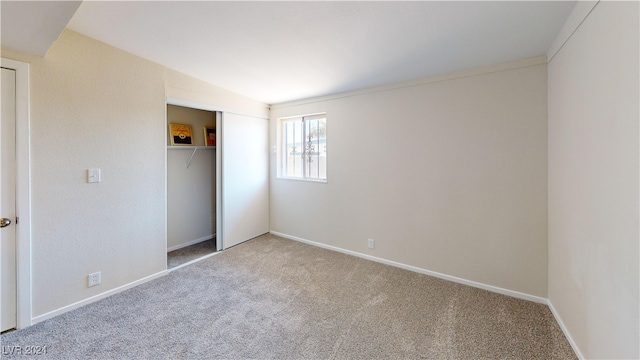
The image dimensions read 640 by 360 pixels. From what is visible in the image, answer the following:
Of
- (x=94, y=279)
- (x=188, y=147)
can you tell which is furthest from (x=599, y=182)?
(x=188, y=147)

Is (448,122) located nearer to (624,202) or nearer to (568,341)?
(624,202)

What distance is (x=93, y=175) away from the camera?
238 cm

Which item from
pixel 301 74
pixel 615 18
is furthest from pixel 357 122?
pixel 615 18

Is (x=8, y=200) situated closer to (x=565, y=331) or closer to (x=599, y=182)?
(x=599, y=182)

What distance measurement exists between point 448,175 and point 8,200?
3.92 metres

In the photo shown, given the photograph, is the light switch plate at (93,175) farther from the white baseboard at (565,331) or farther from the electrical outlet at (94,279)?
the white baseboard at (565,331)

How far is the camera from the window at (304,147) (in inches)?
155

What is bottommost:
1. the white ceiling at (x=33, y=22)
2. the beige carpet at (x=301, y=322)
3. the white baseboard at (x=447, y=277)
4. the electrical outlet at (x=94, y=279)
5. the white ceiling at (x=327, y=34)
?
the beige carpet at (x=301, y=322)

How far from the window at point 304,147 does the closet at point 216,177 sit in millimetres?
356

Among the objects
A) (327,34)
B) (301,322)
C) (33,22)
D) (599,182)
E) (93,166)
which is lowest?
(301,322)

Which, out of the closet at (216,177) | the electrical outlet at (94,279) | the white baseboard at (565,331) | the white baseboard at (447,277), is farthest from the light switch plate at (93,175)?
the white baseboard at (565,331)

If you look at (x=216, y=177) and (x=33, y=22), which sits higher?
(x=33, y=22)

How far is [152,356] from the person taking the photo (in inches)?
68.1

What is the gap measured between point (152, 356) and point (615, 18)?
339 centimetres
